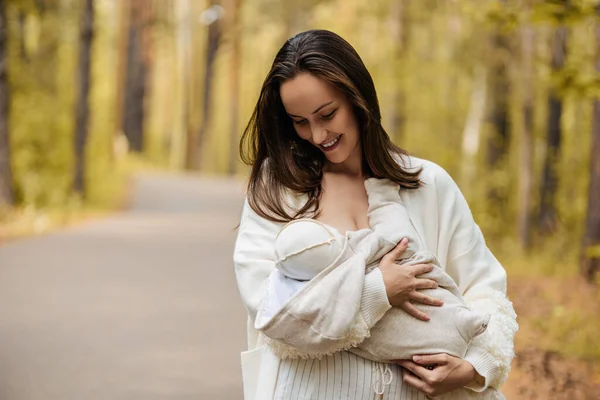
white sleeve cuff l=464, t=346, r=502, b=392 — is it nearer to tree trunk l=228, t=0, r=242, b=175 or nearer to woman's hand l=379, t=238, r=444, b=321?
woman's hand l=379, t=238, r=444, b=321

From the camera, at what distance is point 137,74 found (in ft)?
126

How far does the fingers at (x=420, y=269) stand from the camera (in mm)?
2703

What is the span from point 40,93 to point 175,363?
13.6 metres

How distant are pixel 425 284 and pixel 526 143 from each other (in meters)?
12.4

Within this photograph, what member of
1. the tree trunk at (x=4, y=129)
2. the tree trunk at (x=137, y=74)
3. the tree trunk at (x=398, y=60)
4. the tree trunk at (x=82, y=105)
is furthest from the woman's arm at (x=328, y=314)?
the tree trunk at (x=137, y=74)

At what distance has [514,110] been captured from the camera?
731 inches

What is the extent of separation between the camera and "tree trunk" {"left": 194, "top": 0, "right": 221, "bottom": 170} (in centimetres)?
3900

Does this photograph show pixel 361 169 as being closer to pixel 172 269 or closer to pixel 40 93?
pixel 172 269

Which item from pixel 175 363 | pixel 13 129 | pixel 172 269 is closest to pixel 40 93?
pixel 13 129

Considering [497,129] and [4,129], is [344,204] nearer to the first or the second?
[4,129]

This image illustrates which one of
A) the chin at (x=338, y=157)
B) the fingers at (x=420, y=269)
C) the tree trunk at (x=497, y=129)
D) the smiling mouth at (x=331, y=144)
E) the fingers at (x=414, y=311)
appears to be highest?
the smiling mouth at (x=331, y=144)

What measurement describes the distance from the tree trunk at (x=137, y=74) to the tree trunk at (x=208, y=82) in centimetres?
214

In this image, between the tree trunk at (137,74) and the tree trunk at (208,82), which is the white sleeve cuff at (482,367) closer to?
the tree trunk at (137,74)

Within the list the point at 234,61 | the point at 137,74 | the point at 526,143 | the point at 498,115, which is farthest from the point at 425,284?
the point at 234,61
